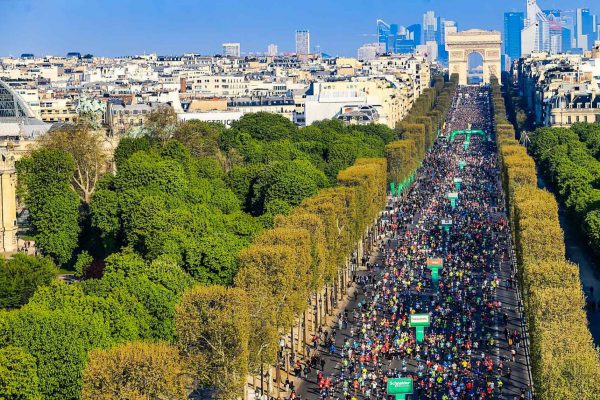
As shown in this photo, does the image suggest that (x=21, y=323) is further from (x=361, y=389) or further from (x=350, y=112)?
(x=350, y=112)

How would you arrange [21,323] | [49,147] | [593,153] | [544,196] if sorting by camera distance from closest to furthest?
[21,323] < [544,196] < [49,147] < [593,153]

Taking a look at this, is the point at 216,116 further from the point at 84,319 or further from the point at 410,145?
the point at 84,319

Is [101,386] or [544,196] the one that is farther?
[544,196]

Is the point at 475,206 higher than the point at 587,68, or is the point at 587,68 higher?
the point at 587,68

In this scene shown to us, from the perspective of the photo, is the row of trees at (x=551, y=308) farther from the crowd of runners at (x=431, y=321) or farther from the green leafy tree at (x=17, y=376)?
the green leafy tree at (x=17, y=376)

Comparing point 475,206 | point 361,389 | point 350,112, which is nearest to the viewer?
point 361,389

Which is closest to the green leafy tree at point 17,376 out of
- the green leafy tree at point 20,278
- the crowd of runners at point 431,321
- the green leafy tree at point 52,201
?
the crowd of runners at point 431,321

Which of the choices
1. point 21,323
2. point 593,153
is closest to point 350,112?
point 593,153
